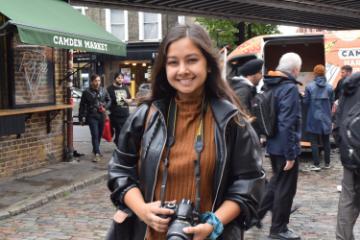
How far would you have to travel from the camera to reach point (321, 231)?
235 inches

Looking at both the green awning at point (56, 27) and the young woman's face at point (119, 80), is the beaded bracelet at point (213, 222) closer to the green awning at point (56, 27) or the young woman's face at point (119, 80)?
the green awning at point (56, 27)

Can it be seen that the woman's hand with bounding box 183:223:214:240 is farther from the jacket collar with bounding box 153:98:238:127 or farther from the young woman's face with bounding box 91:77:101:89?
the young woman's face with bounding box 91:77:101:89

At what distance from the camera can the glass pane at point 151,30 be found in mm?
33062

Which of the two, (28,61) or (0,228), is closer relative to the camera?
(0,228)

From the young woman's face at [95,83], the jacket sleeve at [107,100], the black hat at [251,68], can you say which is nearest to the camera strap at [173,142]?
the black hat at [251,68]

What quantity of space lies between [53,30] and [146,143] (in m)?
5.96

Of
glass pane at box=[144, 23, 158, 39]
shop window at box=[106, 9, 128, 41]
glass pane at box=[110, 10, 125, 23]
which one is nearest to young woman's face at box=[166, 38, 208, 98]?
glass pane at box=[144, 23, 158, 39]

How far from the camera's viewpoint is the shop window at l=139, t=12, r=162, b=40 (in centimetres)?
3301

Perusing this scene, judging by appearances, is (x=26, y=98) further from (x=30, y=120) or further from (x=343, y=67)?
(x=343, y=67)

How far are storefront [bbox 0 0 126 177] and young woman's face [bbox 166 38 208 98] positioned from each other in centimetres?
529

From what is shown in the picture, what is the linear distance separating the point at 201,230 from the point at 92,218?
479cm

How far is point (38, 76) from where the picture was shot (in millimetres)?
9516

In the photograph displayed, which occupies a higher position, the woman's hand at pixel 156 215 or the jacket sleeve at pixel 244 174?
the jacket sleeve at pixel 244 174

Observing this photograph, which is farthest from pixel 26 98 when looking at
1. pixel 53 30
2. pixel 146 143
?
pixel 146 143
